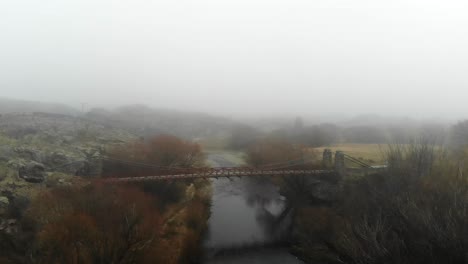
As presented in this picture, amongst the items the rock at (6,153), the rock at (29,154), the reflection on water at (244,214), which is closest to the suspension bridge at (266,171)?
the reflection on water at (244,214)

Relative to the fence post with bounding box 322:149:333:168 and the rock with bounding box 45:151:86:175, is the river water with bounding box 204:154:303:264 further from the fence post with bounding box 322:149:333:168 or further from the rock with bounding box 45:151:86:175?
the rock with bounding box 45:151:86:175

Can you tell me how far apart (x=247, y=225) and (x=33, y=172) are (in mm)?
16301

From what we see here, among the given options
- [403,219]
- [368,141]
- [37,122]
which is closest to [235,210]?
[403,219]

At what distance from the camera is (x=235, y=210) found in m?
32.5

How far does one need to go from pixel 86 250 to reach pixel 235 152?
47.6 m

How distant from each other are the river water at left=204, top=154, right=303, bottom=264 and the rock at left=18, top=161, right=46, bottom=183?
11.5m

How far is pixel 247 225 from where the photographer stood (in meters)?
28.5

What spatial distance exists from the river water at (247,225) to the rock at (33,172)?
37.8 feet

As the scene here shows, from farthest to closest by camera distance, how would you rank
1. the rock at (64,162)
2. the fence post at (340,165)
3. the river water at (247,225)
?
the fence post at (340,165) → the rock at (64,162) → the river water at (247,225)

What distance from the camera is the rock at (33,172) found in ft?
68.0

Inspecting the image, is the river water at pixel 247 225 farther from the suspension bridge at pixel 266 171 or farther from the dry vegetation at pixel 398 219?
the suspension bridge at pixel 266 171

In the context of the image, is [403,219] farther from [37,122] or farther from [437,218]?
[37,122]

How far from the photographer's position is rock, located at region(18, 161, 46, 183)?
2072 centimetres

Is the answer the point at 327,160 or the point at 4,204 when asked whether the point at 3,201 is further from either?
the point at 327,160
